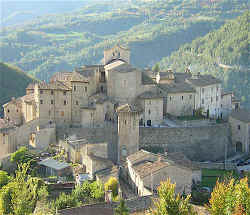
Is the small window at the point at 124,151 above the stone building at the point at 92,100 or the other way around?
the other way around

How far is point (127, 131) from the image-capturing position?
1900 inches

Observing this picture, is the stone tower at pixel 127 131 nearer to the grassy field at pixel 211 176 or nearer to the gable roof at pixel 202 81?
the grassy field at pixel 211 176

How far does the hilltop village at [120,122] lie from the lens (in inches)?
1887

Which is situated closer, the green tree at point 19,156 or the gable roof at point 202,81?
the green tree at point 19,156

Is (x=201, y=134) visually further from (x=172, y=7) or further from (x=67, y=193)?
(x=172, y=7)

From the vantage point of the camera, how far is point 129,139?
48.5 metres

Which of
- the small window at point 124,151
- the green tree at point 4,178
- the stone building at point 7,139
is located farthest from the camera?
the stone building at point 7,139

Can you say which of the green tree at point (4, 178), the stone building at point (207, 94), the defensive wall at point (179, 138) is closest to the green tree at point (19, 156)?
the green tree at point (4, 178)

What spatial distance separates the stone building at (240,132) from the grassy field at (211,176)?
8.17m

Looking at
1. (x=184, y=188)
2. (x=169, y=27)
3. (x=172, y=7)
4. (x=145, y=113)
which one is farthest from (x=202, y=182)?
(x=169, y=27)

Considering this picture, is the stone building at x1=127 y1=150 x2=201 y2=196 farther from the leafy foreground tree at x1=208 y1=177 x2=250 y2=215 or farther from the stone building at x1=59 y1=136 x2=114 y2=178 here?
the leafy foreground tree at x1=208 y1=177 x2=250 y2=215

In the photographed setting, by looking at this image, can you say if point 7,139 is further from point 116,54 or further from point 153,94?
point 116,54

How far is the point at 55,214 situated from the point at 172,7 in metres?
133

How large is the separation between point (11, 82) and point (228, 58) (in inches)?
2198
